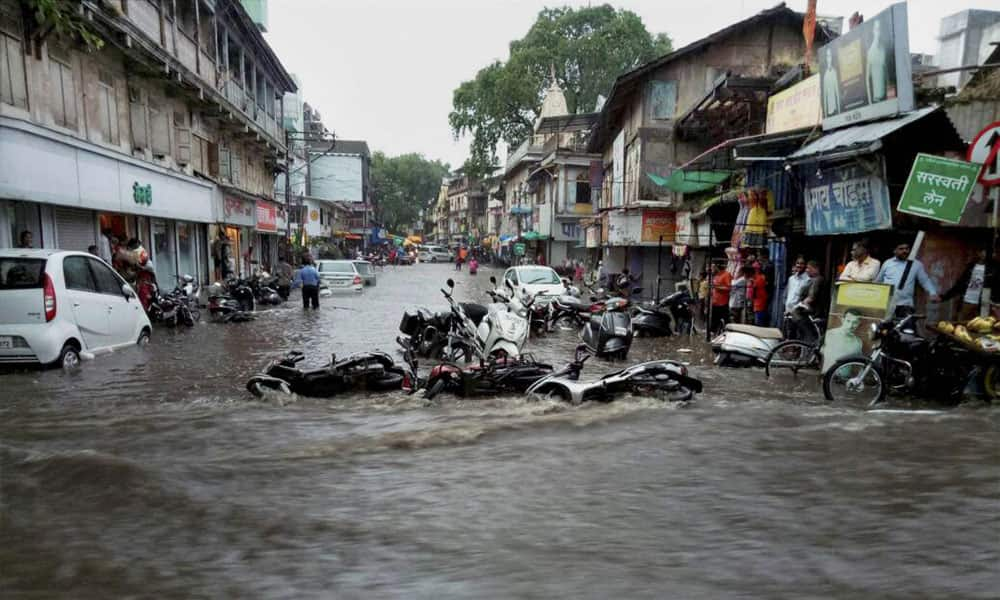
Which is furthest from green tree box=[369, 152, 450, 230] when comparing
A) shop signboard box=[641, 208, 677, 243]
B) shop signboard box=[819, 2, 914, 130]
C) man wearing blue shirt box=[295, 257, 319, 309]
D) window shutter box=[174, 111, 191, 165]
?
shop signboard box=[819, 2, 914, 130]

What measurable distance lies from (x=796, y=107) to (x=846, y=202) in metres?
3.88

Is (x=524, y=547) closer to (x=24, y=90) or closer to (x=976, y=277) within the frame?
(x=976, y=277)

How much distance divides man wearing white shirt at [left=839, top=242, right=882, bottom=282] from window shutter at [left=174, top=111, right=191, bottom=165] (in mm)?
18947

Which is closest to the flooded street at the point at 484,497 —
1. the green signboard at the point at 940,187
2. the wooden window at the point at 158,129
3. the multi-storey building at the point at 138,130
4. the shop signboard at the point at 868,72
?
the green signboard at the point at 940,187

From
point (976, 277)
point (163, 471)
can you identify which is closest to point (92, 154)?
point (163, 471)

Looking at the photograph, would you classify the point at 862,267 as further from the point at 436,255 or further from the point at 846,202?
the point at 436,255

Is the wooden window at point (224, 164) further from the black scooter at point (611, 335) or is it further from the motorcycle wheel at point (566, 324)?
the black scooter at point (611, 335)

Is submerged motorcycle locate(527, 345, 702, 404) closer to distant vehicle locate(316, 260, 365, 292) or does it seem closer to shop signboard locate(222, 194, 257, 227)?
distant vehicle locate(316, 260, 365, 292)

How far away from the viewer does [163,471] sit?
14.8ft

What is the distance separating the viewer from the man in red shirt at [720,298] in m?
12.5

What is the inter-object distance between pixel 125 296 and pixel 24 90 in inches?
216

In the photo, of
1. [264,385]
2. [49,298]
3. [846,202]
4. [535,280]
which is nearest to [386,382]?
[264,385]

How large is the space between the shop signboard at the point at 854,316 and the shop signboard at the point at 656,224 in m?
13.7

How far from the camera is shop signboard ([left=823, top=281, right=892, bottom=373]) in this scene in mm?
7438
